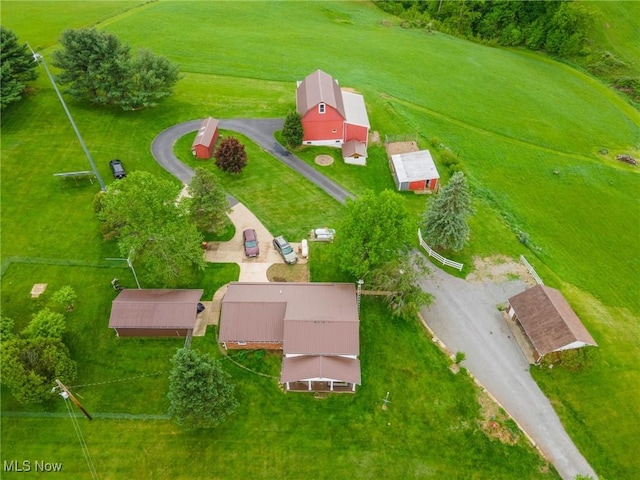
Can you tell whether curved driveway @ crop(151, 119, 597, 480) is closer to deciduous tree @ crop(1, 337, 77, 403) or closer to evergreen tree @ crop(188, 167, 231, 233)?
evergreen tree @ crop(188, 167, 231, 233)

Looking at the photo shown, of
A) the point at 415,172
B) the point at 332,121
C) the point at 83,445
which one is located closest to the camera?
the point at 83,445

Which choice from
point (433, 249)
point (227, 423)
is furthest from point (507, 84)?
point (227, 423)

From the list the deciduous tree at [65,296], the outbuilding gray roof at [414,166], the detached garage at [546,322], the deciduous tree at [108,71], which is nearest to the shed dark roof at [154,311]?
A: the deciduous tree at [65,296]

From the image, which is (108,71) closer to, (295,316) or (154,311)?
(154,311)

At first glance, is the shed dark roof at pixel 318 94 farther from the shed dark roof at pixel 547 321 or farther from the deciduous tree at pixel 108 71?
the shed dark roof at pixel 547 321

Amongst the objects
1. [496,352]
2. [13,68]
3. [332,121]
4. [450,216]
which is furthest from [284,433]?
[13,68]
